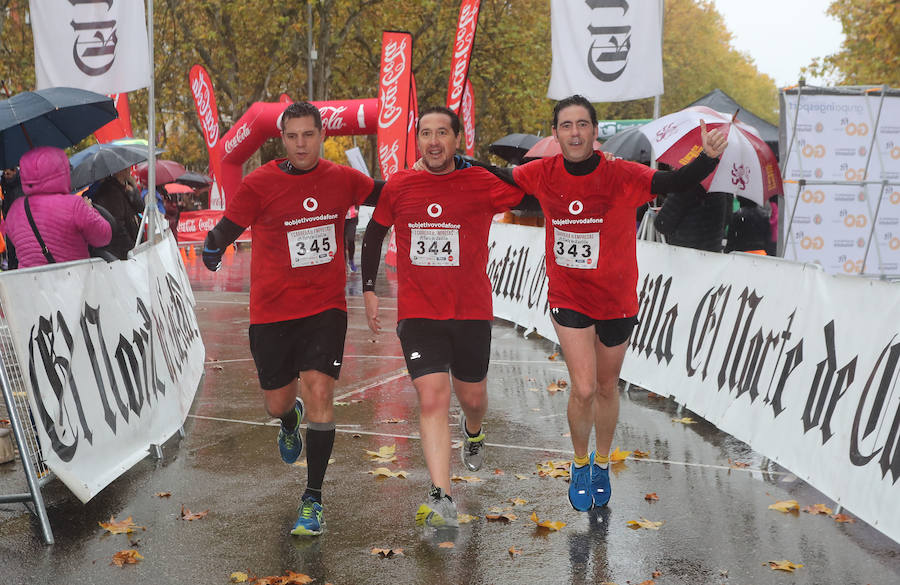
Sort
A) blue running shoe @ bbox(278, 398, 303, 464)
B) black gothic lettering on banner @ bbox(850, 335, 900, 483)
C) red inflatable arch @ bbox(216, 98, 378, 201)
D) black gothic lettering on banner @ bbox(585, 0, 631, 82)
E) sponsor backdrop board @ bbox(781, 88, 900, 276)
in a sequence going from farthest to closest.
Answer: red inflatable arch @ bbox(216, 98, 378, 201)
black gothic lettering on banner @ bbox(585, 0, 631, 82)
sponsor backdrop board @ bbox(781, 88, 900, 276)
blue running shoe @ bbox(278, 398, 303, 464)
black gothic lettering on banner @ bbox(850, 335, 900, 483)

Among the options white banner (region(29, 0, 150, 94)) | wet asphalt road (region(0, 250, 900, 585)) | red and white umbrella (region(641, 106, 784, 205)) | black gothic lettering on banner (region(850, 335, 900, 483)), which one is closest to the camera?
wet asphalt road (region(0, 250, 900, 585))

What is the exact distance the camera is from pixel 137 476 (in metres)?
6.59

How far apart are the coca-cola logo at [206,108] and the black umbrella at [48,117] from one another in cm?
1524

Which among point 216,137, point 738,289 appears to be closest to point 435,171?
point 738,289

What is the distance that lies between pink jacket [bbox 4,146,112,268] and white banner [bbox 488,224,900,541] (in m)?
4.47

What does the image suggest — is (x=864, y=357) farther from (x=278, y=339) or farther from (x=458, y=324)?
(x=278, y=339)

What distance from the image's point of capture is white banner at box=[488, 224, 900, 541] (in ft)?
18.3

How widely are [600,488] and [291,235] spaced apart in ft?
7.18

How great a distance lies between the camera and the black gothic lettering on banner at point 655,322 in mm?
9219

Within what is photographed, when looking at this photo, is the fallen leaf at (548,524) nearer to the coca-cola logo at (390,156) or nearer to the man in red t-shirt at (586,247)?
the man in red t-shirt at (586,247)

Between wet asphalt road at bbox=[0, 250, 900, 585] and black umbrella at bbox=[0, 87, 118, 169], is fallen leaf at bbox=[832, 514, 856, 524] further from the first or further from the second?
black umbrella at bbox=[0, 87, 118, 169]

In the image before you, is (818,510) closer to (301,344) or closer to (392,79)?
(301,344)

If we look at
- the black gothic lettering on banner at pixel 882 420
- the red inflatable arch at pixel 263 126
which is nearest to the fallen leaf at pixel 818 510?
the black gothic lettering on banner at pixel 882 420

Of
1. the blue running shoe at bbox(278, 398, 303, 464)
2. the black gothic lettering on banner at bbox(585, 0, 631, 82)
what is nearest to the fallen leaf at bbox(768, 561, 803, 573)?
the blue running shoe at bbox(278, 398, 303, 464)
